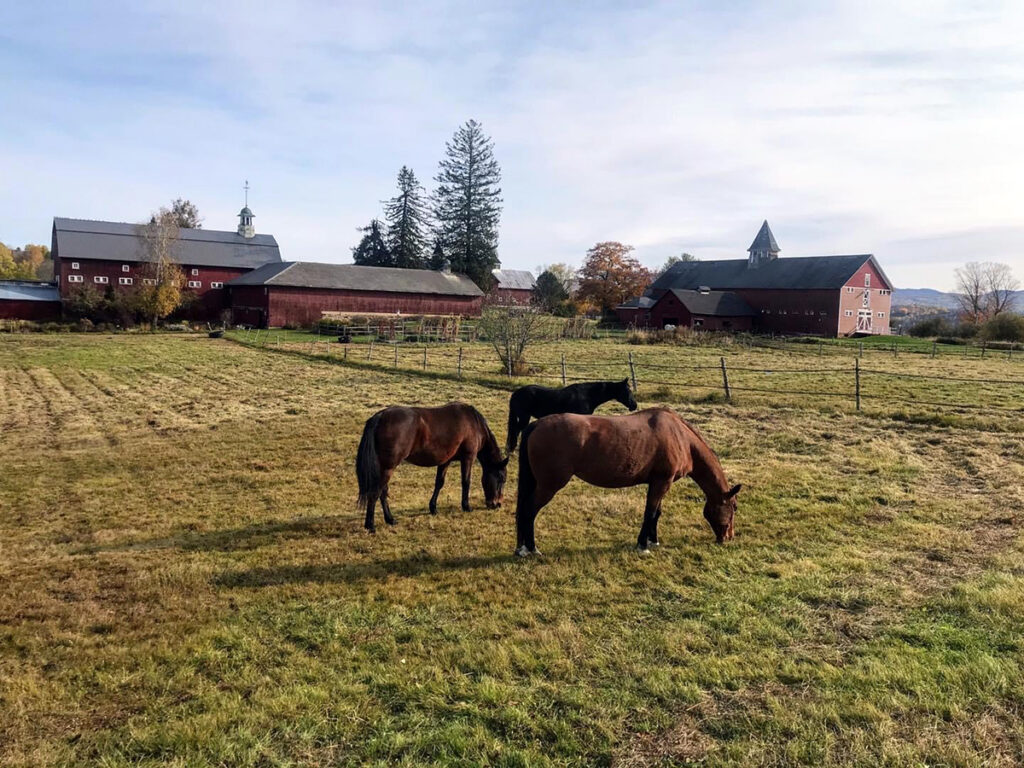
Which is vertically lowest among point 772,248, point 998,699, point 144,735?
point 144,735

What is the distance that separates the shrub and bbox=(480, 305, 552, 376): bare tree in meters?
32.5

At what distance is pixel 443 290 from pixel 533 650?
164ft

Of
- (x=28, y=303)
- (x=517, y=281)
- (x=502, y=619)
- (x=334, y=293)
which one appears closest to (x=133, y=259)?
(x=28, y=303)

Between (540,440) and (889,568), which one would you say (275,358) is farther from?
(889,568)

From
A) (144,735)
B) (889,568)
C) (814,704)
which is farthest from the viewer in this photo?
(889,568)

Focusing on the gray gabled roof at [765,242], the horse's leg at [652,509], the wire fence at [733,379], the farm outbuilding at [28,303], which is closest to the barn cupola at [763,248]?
the gray gabled roof at [765,242]

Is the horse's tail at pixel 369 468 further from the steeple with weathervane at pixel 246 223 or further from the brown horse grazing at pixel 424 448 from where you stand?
the steeple with weathervane at pixel 246 223

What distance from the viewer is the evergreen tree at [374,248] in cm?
6650

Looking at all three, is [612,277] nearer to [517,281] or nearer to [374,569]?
[517,281]

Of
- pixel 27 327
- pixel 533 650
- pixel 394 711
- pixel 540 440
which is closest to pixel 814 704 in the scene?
pixel 533 650

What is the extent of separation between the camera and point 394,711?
391 cm

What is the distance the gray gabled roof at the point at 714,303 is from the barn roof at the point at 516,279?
21874 mm

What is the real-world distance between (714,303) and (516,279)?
2601 cm

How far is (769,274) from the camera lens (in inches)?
2336
